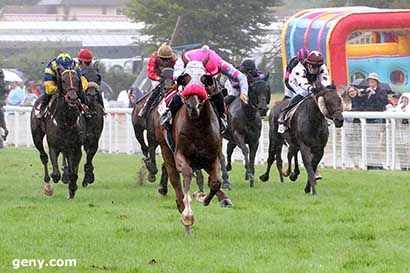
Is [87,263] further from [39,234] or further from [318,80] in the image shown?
[318,80]

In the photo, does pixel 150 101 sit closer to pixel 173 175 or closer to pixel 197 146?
pixel 173 175

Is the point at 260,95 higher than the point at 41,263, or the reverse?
the point at 260,95

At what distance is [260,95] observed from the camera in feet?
51.9

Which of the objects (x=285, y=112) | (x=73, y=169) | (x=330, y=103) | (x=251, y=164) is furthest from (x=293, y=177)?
(x=73, y=169)

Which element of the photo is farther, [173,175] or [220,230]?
[173,175]

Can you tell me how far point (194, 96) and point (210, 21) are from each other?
33.8 m

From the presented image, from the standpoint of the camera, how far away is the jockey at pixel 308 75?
46.4 ft

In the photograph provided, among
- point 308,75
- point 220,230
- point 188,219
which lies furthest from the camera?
point 308,75

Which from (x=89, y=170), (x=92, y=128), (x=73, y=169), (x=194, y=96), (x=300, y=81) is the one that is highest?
(x=194, y=96)

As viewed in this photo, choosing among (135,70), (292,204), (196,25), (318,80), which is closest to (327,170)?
(318,80)

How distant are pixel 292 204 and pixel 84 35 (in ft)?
167

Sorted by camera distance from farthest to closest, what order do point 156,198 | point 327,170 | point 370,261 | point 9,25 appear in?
1. point 9,25
2. point 327,170
3. point 156,198
4. point 370,261

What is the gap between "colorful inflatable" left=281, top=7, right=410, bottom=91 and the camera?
27.3 meters

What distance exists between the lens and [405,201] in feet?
43.1
